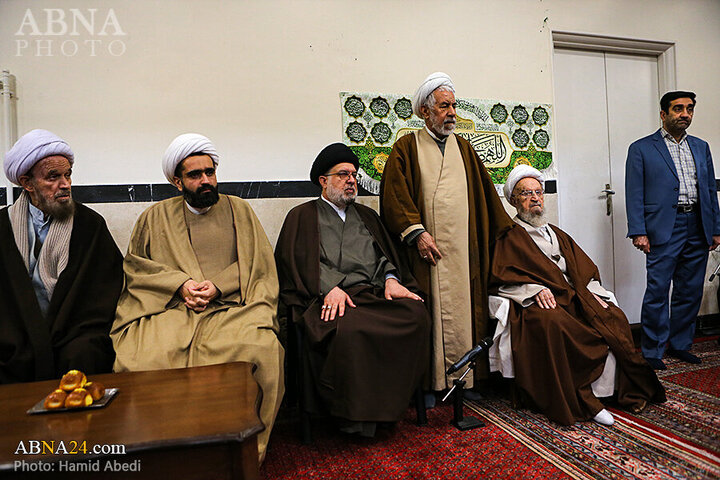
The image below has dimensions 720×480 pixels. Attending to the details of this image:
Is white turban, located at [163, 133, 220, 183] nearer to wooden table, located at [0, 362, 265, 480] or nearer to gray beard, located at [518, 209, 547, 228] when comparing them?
wooden table, located at [0, 362, 265, 480]

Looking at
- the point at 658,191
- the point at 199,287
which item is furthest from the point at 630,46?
the point at 199,287

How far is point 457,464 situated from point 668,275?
2577 mm

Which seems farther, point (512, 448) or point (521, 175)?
point (521, 175)

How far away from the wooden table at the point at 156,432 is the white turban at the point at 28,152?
4.46ft

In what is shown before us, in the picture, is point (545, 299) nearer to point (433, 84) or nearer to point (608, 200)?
point (433, 84)

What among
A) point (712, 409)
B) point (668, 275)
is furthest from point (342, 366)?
point (668, 275)

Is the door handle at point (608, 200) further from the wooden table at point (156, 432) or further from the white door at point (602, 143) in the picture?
the wooden table at point (156, 432)

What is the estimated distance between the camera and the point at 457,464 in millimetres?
2062

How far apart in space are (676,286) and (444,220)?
2267mm

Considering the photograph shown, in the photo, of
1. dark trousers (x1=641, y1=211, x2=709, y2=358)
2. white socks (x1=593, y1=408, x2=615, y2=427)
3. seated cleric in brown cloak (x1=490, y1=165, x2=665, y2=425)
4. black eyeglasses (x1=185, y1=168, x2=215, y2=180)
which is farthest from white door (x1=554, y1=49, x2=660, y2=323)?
black eyeglasses (x1=185, y1=168, x2=215, y2=180)

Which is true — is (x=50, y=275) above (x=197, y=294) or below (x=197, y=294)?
above

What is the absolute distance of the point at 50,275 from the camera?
240 centimetres

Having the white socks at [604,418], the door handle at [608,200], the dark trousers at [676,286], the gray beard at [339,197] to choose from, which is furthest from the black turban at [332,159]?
the door handle at [608,200]

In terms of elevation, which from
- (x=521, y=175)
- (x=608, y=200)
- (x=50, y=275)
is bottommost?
(x=50, y=275)
